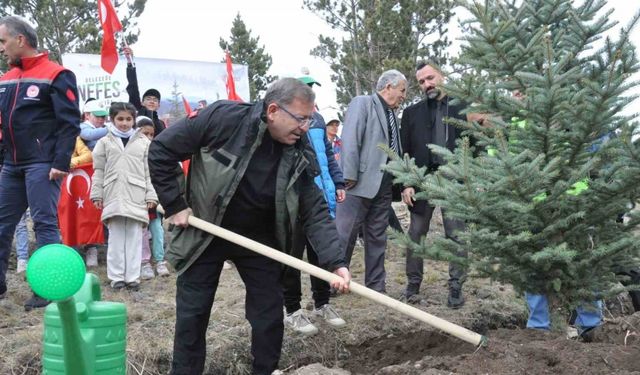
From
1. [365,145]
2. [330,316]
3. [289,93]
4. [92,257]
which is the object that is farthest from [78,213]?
[289,93]

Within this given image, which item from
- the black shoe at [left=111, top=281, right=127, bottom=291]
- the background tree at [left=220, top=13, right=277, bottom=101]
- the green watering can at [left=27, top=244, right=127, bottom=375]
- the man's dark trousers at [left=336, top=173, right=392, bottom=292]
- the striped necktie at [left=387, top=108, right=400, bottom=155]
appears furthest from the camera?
the background tree at [left=220, top=13, right=277, bottom=101]

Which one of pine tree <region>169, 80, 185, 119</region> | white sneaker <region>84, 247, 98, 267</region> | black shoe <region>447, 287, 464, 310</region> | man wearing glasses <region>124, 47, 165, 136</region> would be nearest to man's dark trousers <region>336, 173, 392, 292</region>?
black shoe <region>447, 287, 464, 310</region>

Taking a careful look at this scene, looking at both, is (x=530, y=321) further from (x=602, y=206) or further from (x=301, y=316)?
(x=301, y=316)

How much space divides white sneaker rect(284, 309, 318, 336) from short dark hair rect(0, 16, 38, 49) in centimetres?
290

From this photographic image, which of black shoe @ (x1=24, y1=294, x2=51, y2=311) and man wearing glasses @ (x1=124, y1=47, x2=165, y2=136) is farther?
man wearing glasses @ (x1=124, y1=47, x2=165, y2=136)

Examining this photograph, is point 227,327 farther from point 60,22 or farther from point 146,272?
point 60,22

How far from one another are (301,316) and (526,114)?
85.7 inches

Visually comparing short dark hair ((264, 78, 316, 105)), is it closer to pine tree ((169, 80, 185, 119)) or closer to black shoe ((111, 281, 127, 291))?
black shoe ((111, 281, 127, 291))

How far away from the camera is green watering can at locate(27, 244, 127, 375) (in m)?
1.81

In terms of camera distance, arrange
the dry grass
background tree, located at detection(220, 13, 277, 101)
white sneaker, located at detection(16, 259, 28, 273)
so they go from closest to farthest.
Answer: the dry grass
white sneaker, located at detection(16, 259, 28, 273)
background tree, located at detection(220, 13, 277, 101)

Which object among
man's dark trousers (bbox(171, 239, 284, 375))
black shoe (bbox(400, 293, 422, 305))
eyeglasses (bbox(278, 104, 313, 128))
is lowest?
black shoe (bbox(400, 293, 422, 305))

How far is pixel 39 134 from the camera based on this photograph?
525cm

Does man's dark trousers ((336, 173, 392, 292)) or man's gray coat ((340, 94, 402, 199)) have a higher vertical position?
man's gray coat ((340, 94, 402, 199))

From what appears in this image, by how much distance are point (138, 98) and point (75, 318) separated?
588 centimetres
